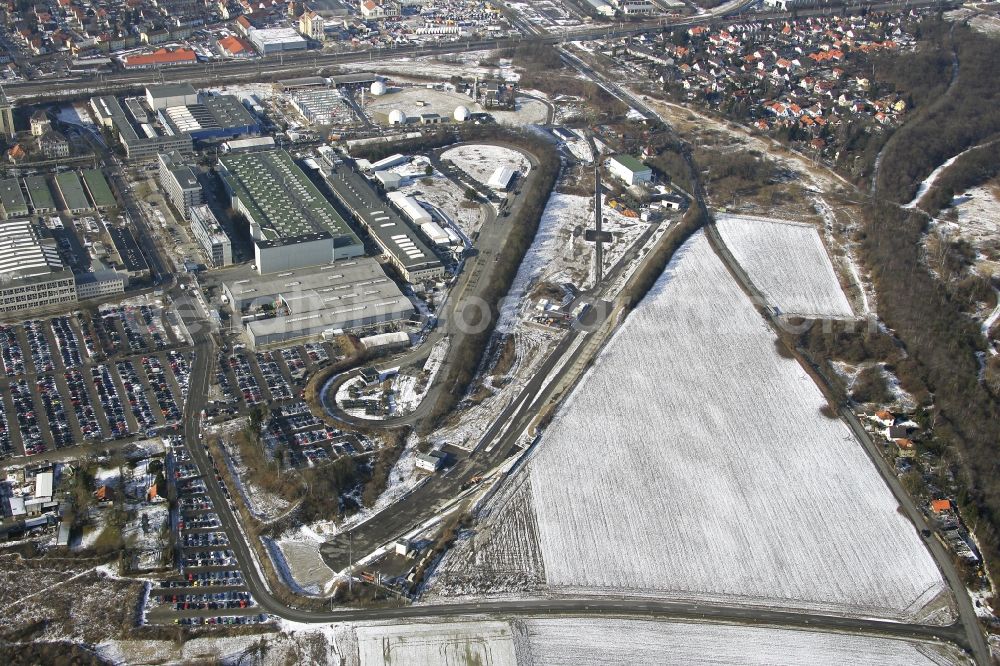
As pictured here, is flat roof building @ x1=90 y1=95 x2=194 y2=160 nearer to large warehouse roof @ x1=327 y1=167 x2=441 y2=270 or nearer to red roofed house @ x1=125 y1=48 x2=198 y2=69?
large warehouse roof @ x1=327 y1=167 x2=441 y2=270

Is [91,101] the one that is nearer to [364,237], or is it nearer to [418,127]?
[418,127]

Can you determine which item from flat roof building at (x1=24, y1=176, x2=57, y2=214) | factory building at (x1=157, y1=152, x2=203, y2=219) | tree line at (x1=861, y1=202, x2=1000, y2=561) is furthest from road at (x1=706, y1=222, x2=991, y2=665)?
flat roof building at (x1=24, y1=176, x2=57, y2=214)

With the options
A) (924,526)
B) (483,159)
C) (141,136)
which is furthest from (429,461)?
(141,136)

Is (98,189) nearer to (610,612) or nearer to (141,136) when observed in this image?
(141,136)

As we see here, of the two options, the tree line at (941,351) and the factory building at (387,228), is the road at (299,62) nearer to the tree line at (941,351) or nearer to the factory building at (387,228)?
the factory building at (387,228)

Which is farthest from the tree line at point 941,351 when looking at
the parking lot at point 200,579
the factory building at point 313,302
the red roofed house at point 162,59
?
the red roofed house at point 162,59

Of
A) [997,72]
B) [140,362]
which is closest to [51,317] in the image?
[140,362]
